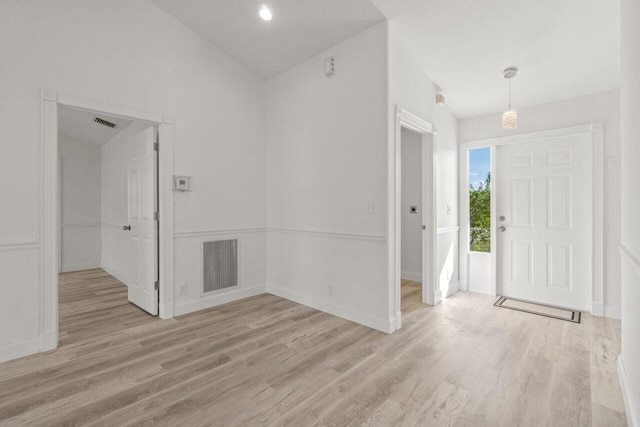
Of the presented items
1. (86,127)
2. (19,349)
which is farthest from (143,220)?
(86,127)

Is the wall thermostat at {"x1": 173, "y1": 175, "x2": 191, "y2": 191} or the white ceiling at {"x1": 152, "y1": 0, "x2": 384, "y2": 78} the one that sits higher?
the white ceiling at {"x1": 152, "y1": 0, "x2": 384, "y2": 78}

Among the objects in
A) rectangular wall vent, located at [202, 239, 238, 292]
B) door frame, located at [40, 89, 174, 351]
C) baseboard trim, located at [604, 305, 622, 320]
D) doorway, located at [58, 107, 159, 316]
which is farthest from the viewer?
rectangular wall vent, located at [202, 239, 238, 292]

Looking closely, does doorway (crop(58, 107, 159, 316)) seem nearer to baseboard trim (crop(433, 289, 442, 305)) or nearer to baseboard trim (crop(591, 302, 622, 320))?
baseboard trim (crop(433, 289, 442, 305))

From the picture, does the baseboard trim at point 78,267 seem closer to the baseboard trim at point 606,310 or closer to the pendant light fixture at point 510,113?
the pendant light fixture at point 510,113

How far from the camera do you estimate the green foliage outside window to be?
4.38 meters

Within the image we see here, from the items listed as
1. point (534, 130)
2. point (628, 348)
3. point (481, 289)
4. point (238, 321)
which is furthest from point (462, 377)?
point (534, 130)

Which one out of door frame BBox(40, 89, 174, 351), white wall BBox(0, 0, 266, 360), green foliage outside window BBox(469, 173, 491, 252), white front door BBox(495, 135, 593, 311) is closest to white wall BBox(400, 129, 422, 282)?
green foliage outside window BBox(469, 173, 491, 252)

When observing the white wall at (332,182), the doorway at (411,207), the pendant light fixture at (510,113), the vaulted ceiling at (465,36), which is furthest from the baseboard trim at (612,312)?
the white wall at (332,182)

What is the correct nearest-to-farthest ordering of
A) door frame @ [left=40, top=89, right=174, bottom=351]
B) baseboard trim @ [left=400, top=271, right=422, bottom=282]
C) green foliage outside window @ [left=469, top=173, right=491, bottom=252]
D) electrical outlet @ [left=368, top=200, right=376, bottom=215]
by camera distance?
door frame @ [left=40, top=89, right=174, bottom=351]
electrical outlet @ [left=368, top=200, right=376, bottom=215]
green foliage outside window @ [left=469, top=173, right=491, bottom=252]
baseboard trim @ [left=400, top=271, right=422, bottom=282]

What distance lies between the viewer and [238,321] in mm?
3328

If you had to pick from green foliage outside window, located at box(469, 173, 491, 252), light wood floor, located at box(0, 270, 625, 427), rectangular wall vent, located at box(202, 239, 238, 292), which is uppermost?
green foliage outside window, located at box(469, 173, 491, 252)

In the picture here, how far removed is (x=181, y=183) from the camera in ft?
11.5

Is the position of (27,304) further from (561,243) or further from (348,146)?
(561,243)

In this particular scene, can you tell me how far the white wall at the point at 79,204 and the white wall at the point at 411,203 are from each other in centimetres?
632
